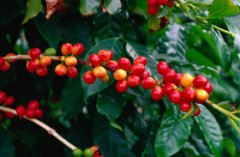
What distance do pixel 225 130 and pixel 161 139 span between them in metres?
1.37

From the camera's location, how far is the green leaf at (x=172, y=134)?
1.08 meters

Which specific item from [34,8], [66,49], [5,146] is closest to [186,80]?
[66,49]

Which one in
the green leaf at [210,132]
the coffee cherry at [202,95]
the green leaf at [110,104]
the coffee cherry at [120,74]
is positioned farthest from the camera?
the green leaf at [110,104]

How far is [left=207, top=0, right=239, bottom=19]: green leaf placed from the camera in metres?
1.00

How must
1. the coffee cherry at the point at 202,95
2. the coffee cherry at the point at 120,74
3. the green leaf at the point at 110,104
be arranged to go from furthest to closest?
1. the green leaf at the point at 110,104
2. the coffee cherry at the point at 120,74
3. the coffee cherry at the point at 202,95

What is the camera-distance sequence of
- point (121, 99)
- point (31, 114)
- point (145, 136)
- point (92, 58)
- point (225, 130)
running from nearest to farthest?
point (92, 58)
point (31, 114)
point (121, 99)
point (145, 136)
point (225, 130)

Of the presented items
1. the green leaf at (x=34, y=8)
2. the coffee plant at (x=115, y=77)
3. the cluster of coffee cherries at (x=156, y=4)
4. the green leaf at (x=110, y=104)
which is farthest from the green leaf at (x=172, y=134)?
the green leaf at (x=34, y=8)

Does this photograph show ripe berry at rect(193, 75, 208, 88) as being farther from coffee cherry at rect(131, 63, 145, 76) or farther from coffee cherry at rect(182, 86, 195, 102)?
coffee cherry at rect(131, 63, 145, 76)

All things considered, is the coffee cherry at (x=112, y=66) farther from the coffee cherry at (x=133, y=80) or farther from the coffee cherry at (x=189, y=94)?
the coffee cherry at (x=189, y=94)

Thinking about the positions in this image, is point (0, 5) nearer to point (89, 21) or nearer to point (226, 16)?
point (89, 21)

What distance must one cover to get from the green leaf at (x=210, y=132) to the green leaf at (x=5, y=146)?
0.63 m

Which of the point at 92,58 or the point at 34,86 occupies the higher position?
the point at 92,58

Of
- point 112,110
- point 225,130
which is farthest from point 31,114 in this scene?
point 225,130

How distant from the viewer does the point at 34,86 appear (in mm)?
1644
